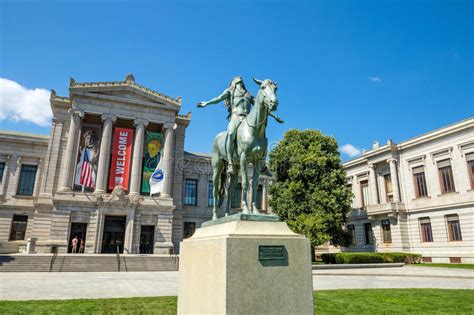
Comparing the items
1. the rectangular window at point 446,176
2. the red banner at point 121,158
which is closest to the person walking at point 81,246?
the red banner at point 121,158

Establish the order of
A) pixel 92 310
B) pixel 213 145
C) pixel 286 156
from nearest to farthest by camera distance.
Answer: pixel 213 145 < pixel 92 310 < pixel 286 156

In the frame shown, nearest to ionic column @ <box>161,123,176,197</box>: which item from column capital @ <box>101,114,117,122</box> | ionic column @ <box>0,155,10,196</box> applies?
column capital @ <box>101,114,117,122</box>

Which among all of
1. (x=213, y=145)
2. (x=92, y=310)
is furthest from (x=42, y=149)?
(x=213, y=145)

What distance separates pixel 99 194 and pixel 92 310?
27414mm

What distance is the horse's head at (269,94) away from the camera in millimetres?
5484

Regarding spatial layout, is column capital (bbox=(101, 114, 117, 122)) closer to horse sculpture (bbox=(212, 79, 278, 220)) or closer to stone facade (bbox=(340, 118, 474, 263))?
stone facade (bbox=(340, 118, 474, 263))

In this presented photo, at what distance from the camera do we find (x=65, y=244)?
3161 centimetres

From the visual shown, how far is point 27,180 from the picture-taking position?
122ft

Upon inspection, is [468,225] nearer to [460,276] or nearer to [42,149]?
[460,276]

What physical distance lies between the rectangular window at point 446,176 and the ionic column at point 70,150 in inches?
1531

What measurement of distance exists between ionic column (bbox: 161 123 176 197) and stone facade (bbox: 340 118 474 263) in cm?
2456

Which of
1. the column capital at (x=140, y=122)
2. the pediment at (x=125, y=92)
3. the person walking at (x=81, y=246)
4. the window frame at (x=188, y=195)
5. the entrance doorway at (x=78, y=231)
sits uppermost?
the pediment at (x=125, y=92)

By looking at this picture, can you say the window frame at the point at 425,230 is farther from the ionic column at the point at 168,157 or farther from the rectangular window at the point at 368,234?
the ionic column at the point at 168,157

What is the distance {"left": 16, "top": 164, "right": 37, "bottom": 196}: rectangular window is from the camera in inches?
1447
